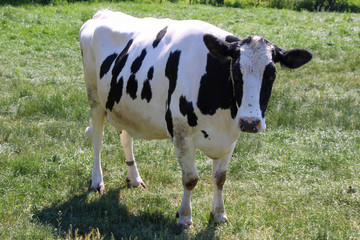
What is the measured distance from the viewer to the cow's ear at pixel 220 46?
4047mm

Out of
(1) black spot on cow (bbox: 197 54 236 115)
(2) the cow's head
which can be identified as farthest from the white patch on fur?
(1) black spot on cow (bbox: 197 54 236 115)

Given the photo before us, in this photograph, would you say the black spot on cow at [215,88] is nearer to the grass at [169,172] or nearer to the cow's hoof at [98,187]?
the grass at [169,172]

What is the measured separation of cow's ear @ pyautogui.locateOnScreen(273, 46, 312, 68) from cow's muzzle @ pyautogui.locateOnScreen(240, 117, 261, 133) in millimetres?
677

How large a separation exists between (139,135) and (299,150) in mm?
2672

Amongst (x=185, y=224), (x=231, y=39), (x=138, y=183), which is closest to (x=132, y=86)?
(x=231, y=39)

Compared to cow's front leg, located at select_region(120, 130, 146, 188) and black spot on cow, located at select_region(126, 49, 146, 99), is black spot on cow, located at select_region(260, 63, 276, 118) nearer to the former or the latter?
black spot on cow, located at select_region(126, 49, 146, 99)

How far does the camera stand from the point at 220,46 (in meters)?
4.07

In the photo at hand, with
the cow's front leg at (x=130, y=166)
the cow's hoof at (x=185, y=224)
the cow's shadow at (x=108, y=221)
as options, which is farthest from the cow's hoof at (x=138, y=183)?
the cow's hoof at (x=185, y=224)

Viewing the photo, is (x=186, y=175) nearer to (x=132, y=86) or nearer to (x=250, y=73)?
(x=132, y=86)

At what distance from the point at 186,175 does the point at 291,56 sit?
158cm

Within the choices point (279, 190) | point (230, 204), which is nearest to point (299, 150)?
point (279, 190)

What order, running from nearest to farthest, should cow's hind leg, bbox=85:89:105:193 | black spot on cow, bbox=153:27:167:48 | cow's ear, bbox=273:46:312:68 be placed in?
cow's ear, bbox=273:46:312:68, black spot on cow, bbox=153:27:167:48, cow's hind leg, bbox=85:89:105:193

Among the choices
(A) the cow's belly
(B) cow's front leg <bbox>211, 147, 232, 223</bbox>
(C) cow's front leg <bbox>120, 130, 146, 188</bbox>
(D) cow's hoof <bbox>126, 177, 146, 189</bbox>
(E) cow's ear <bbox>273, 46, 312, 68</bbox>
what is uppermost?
(E) cow's ear <bbox>273, 46, 312, 68</bbox>

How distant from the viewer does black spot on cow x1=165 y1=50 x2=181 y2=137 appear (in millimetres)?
4500
